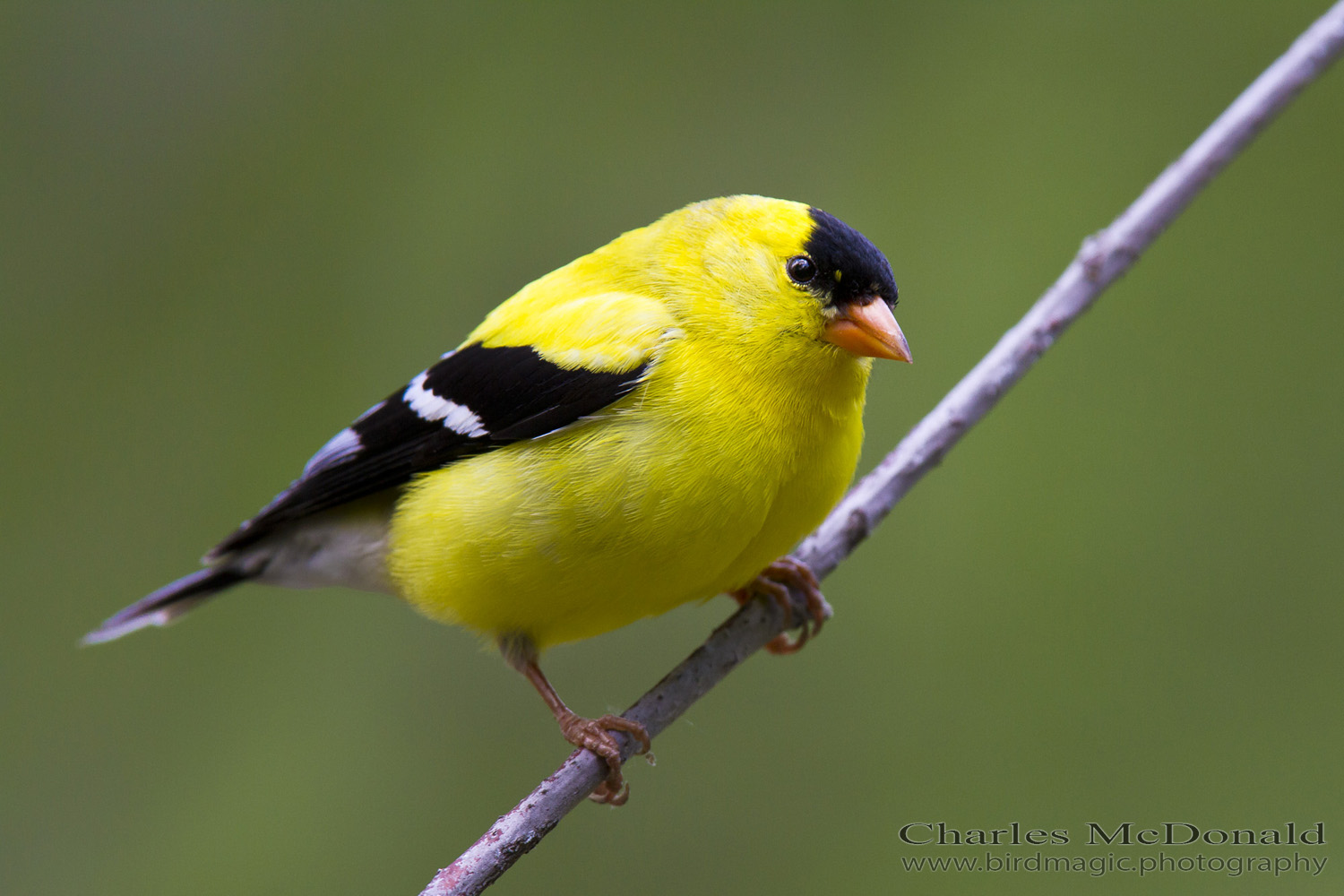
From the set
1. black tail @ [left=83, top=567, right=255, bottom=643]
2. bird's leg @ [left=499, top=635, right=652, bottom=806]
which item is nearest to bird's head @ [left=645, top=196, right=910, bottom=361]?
bird's leg @ [left=499, top=635, right=652, bottom=806]

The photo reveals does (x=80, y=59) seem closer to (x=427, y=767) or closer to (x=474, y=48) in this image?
(x=474, y=48)

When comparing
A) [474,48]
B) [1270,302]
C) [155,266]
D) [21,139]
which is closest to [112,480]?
[155,266]

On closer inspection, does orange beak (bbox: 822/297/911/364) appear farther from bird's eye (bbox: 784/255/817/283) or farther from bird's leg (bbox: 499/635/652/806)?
bird's leg (bbox: 499/635/652/806)

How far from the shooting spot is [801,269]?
241 centimetres

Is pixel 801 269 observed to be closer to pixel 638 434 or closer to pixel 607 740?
pixel 638 434

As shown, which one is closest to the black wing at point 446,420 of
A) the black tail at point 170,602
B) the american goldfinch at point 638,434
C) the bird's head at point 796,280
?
the american goldfinch at point 638,434

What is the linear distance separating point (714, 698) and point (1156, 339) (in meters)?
2.18

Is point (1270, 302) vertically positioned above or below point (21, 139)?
below

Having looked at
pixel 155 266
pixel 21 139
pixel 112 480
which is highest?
pixel 21 139

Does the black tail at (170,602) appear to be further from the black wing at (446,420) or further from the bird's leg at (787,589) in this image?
the bird's leg at (787,589)

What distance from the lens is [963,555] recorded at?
4.07 metres

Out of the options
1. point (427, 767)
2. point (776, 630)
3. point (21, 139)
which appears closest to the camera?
point (776, 630)

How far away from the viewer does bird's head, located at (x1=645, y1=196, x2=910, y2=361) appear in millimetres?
2359

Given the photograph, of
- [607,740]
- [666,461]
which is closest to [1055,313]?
[666,461]
